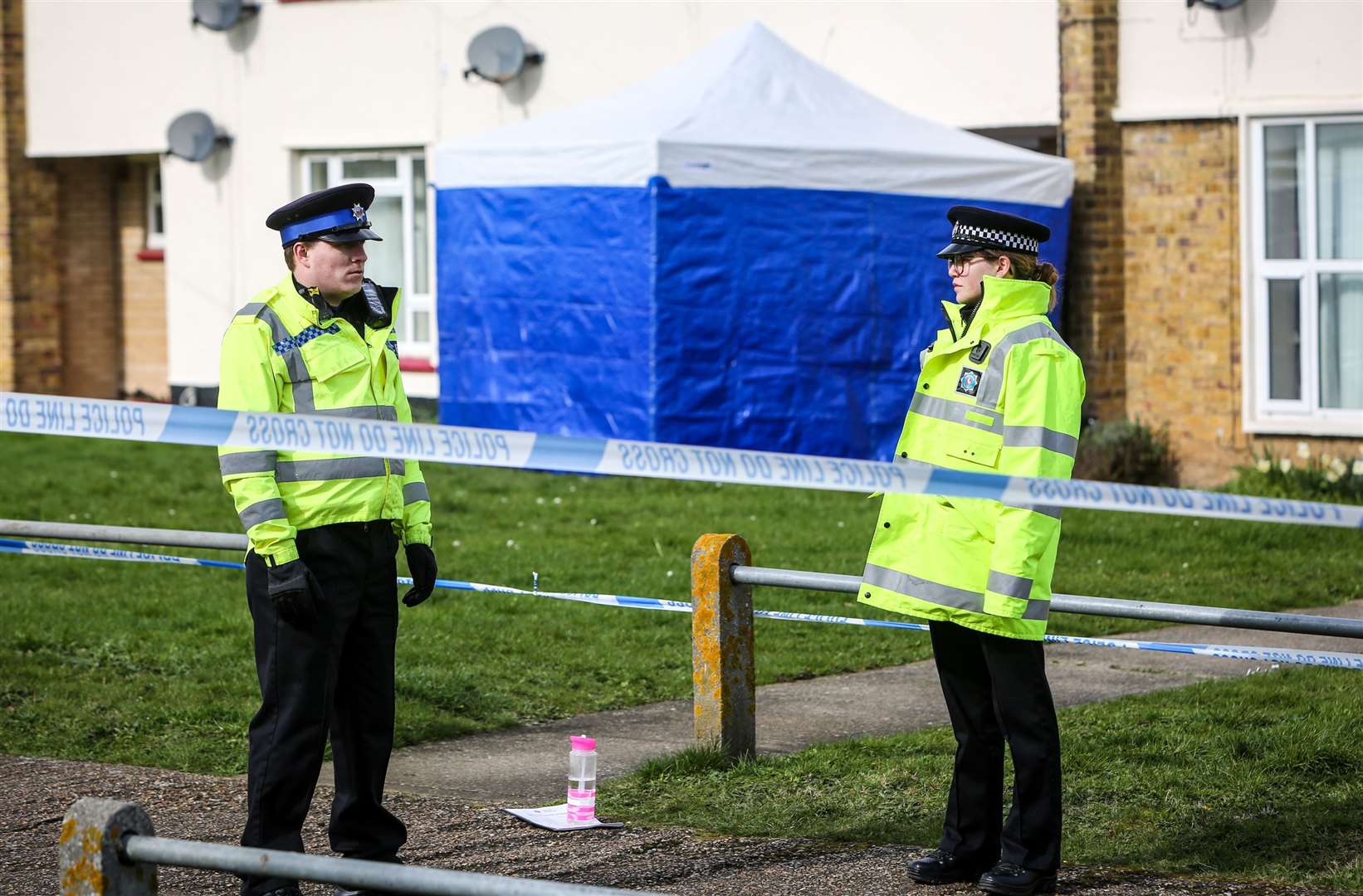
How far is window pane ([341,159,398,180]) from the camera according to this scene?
1870cm

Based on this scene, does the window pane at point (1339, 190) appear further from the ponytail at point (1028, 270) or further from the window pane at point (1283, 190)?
the ponytail at point (1028, 270)

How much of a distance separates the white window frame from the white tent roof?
7068mm

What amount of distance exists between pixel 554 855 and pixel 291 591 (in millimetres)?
1291

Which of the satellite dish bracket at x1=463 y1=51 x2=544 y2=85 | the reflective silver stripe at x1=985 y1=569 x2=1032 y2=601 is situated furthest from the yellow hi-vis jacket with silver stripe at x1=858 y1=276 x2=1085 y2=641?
the satellite dish bracket at x1=463 y1=51 x2=544 y2=85

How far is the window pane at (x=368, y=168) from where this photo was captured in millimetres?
18703

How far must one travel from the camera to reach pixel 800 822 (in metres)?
5.77

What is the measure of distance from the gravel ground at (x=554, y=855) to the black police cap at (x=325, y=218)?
71.5 inches

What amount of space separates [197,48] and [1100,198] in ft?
32.5

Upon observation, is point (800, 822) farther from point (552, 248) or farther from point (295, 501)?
point (552, 248)

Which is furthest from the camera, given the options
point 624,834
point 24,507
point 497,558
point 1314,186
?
point 1314,186

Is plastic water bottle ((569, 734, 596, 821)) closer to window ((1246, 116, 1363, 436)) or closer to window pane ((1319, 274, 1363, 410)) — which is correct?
window ((1246, 116, 1363, 436))

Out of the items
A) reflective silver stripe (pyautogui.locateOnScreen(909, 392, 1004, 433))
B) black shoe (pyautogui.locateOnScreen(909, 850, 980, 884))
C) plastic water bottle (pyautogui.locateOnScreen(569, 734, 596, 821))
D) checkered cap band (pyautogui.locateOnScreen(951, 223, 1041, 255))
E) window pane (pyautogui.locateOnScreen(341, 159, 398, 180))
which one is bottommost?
black shoe (pyautogui.locateOnScreen(909, 850, 980, 884))

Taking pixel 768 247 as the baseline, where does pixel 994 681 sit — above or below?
below

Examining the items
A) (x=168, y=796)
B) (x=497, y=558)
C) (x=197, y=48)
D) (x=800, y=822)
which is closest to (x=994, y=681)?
(x=800, y=822)
